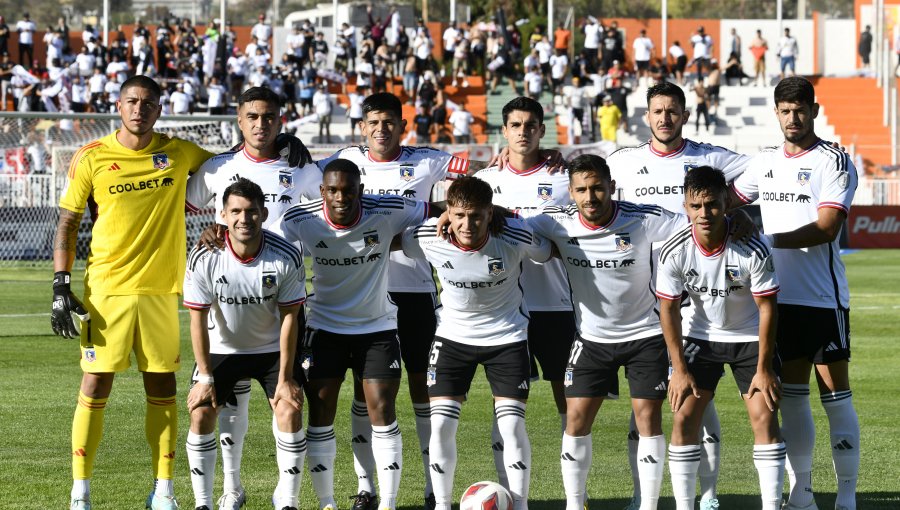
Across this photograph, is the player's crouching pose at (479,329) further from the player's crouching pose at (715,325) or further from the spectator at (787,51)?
the spectator at (787,51)

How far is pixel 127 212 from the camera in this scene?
7609 millimetres

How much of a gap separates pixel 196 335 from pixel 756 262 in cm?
318

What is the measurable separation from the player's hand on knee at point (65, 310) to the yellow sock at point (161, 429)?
2.09 feet

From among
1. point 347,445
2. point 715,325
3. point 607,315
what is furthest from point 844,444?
point 347,445

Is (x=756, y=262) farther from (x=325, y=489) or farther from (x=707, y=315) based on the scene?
(x=325, y=489)

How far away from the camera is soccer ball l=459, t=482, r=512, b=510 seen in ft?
21.9

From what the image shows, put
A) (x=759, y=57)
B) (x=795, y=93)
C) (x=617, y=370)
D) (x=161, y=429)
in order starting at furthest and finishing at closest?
(x=759, y=57), (x=161, y=429), (x=795, y=93), (x=617, y=370)

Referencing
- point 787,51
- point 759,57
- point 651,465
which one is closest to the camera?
point 651,465

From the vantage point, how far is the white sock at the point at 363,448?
789cm

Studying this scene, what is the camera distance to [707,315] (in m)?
7.14

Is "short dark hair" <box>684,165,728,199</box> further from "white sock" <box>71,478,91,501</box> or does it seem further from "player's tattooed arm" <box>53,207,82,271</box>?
"white sock" <box>71,478,91,501</box>

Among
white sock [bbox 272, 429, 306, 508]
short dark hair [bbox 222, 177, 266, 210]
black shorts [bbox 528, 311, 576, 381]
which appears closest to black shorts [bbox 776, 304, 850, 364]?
black shorts [bbox 528, 311, 576, 381]

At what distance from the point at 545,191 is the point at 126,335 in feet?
9.00

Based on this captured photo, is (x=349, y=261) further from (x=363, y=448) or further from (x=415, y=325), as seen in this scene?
(x=363, y=448)
